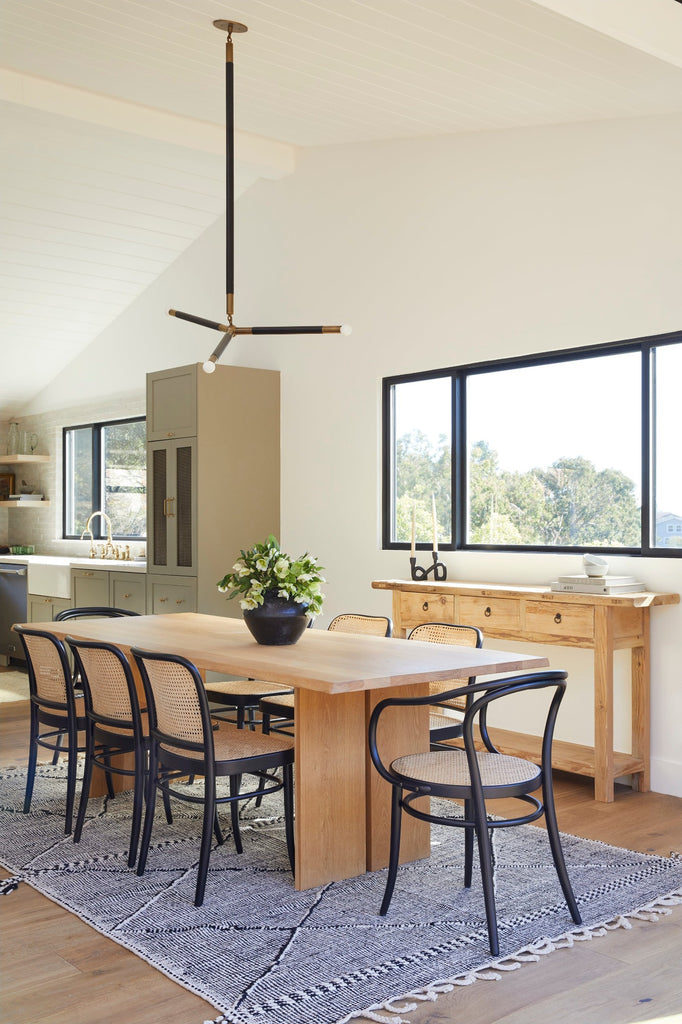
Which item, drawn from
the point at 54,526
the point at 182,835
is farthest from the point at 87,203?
the point at 182,835

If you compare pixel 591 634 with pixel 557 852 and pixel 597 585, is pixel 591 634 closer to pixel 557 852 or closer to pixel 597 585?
pixel 597 585

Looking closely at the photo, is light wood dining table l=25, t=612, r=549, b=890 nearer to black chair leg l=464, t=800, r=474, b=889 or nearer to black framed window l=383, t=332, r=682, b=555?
black chair leg l=464, t=800, r=474, b=889

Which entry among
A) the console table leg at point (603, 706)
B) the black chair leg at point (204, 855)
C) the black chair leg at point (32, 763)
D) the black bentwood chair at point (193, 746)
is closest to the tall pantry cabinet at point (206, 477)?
the black chair leg at point (32, 763)

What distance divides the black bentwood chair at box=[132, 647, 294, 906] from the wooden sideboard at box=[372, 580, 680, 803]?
1.51 m

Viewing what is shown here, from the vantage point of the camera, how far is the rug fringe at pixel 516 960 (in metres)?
2.46

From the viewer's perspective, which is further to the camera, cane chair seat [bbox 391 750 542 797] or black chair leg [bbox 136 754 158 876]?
black chair leg [bbox 136 754 158 876]

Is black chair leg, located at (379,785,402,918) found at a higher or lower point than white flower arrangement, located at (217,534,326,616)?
lower

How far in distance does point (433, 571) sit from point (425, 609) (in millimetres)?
420

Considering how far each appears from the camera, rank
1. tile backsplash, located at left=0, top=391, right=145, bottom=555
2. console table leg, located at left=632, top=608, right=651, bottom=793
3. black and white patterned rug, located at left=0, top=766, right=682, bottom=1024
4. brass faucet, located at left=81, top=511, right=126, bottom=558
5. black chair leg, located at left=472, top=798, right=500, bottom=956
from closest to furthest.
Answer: black and white patterned rug, located at left=0, top=766, right=682, bottom=1024 → black chair leg, located at left=472, top=798, right=500, bottom=956 → console table leg, located at left=632, top=608, right=651, bottom=793 → brass faucet, located at left=81, top=511, right=126, bottom=558 → tile backsplash, located at left=0, top=391, right=145, bottom=555

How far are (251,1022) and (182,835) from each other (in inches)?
58.8

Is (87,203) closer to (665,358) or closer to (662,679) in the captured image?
(665,358)

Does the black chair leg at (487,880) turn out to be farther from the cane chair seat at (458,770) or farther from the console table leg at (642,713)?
the console table leg at (642,713)

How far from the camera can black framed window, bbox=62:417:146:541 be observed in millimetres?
8062

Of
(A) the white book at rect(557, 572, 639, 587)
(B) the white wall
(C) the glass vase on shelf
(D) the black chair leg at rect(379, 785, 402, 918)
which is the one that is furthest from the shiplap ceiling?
(D) the black chair leg at rect(379, 785, 402, 918)
